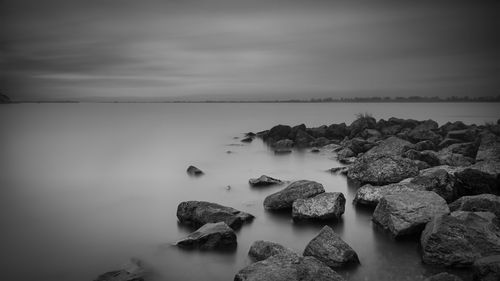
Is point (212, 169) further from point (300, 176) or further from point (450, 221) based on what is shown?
point (450, 221)

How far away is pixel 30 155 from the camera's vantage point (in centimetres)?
2467

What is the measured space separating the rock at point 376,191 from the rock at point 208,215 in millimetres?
3374

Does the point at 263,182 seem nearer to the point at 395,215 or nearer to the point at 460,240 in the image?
the point at 395,215

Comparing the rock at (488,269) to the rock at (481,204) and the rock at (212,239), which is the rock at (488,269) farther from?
the rock at (212,239)

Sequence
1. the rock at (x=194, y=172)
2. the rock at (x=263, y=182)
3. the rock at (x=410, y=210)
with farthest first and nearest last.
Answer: the rock at (x=194, y=172)
the rock at (x=263, y=182)
the rock at (x=410, y=210)

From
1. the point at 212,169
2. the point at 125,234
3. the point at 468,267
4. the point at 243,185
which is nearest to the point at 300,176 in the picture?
the point at 243,185

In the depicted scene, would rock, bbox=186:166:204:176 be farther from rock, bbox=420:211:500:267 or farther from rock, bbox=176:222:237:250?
rock, bbox=420:211:500:267

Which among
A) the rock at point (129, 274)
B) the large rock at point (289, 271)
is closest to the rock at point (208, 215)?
the rock at point (129, 274)

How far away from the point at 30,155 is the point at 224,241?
883 inches

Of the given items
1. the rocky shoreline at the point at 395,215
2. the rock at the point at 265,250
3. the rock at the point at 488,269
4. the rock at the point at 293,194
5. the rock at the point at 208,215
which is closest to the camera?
the rock at the point at 488,269

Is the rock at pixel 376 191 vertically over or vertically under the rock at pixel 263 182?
over

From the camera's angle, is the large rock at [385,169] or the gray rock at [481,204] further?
the large rock at [385,169]

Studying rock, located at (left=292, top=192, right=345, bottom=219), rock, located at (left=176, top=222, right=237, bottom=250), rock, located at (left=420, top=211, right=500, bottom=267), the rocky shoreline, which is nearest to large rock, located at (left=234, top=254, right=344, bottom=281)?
the rocky shoreline

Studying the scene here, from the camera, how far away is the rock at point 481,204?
7.71m
